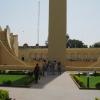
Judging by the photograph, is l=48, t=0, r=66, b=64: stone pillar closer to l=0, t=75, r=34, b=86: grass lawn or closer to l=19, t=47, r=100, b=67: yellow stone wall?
l=0, t=75, r=34, b=86: grass lawn

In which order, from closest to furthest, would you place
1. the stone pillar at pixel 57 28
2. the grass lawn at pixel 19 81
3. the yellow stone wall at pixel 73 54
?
the grass lawn at pixel 19 81 < the stone pillar at pixel 57 28 < the yellow stone wall at pixel 73 54

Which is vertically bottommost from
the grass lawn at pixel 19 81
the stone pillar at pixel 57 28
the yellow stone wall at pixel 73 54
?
the grass lawn at pixel 19 81

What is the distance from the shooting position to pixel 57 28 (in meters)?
27.6

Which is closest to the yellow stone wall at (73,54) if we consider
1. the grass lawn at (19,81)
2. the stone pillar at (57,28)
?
the stone pillar at (57,28)

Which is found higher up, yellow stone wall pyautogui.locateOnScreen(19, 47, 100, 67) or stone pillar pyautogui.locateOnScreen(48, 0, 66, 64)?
stone pillar pyautogui.locateOnScreen(48, 0, 66, 64)

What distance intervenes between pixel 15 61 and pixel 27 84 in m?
20.5

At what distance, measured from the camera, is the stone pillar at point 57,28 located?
27484 mm

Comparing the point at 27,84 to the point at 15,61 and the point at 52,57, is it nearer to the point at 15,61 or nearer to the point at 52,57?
the point at 52,57

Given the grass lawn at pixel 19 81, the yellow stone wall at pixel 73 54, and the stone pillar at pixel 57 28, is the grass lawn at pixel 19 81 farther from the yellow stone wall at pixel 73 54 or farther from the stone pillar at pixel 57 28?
the yellow stone wall at pixel 73 54

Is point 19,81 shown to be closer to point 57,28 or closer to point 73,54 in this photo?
point 57,28

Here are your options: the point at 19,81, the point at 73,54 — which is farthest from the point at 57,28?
the point at 73,54

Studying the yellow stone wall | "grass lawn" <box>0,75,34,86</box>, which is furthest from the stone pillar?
the yellow stone wall

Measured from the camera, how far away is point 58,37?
90.3 ft

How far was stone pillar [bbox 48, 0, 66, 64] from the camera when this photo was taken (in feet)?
90.2
